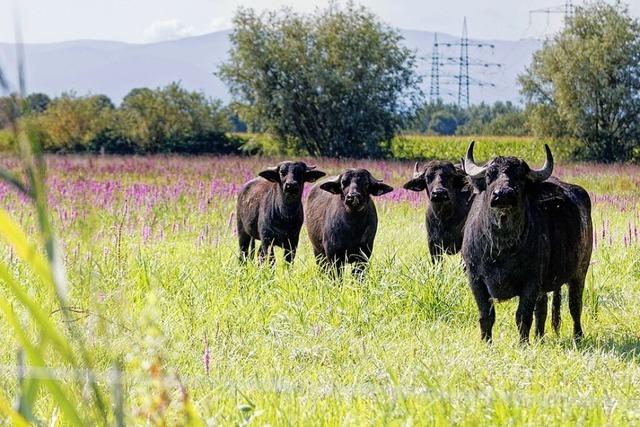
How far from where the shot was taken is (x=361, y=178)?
9273mm

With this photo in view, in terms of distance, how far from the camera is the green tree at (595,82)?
178 feet

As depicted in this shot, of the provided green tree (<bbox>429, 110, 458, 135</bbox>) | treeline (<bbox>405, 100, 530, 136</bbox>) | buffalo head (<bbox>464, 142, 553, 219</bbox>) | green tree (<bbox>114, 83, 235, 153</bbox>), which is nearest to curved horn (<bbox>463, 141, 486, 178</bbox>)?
buffalo head (<bbox>464, 142, 553, 219</bbox>)

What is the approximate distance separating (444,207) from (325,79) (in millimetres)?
45330

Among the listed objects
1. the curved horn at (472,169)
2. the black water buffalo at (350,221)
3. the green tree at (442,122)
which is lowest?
the green tree at (442,122)

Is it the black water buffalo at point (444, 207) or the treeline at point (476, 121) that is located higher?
the black water buffalo at point (444, 207)

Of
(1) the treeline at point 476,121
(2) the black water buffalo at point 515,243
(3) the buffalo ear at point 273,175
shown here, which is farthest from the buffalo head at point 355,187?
→ (1) the treeline at point 476,121

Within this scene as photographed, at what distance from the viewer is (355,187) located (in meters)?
9.15

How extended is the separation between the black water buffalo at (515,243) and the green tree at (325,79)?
4673 cm

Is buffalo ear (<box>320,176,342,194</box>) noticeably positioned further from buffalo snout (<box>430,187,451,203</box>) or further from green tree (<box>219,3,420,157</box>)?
green tree (<box>219,3,420,157</box>)

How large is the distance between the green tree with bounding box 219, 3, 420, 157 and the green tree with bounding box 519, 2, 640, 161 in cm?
773

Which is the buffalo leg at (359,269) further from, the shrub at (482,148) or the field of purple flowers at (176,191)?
the shrub at (482,148)

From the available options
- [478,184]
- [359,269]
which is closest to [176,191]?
[359,269]

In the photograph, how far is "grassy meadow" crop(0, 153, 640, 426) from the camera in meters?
4.00

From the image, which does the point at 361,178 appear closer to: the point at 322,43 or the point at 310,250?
the point at 310,250
